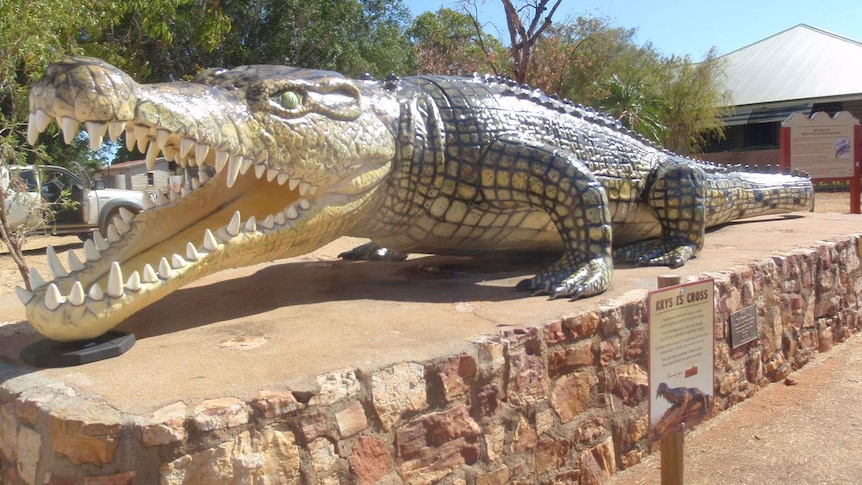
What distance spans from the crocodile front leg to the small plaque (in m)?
0.93

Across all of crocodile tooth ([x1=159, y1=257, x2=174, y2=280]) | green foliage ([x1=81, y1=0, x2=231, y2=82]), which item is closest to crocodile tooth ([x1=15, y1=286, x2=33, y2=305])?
crocodile tooth ([x1=159, y1=257, x2=174, y2=280])

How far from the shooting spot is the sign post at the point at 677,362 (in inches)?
88.0

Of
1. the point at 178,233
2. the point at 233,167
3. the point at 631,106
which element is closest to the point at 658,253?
the point at 233,167

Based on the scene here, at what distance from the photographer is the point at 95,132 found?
221 centimetres

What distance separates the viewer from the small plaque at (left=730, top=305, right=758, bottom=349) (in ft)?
12.4

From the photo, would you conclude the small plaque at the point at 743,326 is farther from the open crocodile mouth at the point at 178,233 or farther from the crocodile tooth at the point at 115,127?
the crocodile tooth at the point at 115,127

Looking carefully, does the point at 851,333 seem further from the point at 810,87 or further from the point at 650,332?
the point at 810,87

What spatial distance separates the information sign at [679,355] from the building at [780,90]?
23448 mm

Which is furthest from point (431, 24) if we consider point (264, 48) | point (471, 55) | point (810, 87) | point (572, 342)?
point (572, 342)

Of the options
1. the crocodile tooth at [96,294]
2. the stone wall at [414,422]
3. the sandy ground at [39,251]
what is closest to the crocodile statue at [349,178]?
the crocodile tooth at [96,294]

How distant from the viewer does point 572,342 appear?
2.86 m

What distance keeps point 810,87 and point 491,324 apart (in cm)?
2725

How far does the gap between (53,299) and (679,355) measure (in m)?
2.17

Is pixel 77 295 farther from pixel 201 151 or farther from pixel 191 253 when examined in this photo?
pixel 201 151
